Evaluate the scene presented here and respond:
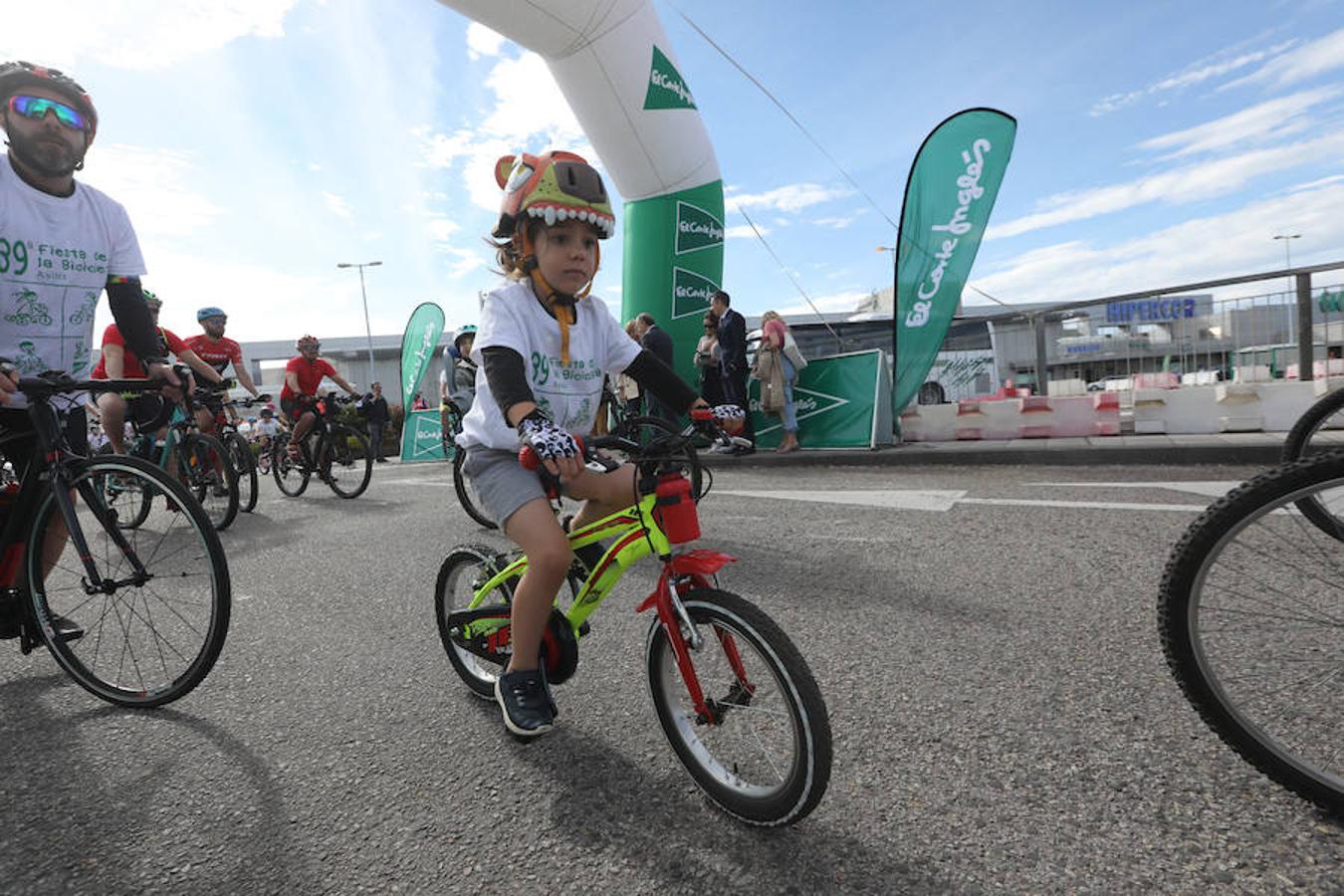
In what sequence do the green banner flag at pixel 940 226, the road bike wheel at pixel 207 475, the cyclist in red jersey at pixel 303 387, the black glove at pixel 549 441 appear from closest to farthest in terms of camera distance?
the black glove at pixel 549 441
the road bike wheel at pixel 207 475
the cyclist in red jersey at pixel 303 387
the green banner flag at pixel 940 226

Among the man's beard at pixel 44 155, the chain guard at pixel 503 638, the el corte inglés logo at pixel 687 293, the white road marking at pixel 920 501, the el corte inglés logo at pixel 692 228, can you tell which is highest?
the el corte inglés logo at pixel 692 228

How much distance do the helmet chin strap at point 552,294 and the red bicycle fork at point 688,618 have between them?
81 cm

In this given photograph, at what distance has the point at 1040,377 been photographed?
946 centimetres

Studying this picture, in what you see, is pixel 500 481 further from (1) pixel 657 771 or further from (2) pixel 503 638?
(1) pixel 657 771

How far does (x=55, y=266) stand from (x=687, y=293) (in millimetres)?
8489

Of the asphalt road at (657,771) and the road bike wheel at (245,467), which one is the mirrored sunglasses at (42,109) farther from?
the road bike wheel at (245,467)

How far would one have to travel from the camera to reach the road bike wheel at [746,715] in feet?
5.19

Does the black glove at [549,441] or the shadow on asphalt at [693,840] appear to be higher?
the black glove at [549,441]

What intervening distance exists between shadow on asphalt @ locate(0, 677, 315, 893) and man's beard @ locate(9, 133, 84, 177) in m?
2.03

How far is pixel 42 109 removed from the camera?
8.55ft

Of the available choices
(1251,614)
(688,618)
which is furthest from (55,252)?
(1251,614)

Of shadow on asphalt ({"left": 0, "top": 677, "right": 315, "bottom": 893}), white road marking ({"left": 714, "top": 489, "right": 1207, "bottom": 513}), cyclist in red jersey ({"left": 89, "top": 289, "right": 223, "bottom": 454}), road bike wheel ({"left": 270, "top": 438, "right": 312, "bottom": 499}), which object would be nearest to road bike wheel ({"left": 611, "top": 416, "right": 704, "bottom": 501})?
shadow on asphalt ({"left": 0, "top": 677, "right": 315, "bottom": 893})

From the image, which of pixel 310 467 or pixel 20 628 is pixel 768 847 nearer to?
pixel 20 628

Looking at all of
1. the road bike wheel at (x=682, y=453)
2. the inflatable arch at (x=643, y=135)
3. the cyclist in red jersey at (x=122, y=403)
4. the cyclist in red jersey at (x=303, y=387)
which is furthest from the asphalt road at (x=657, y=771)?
the inflatable arch at (x=643, y=135)
